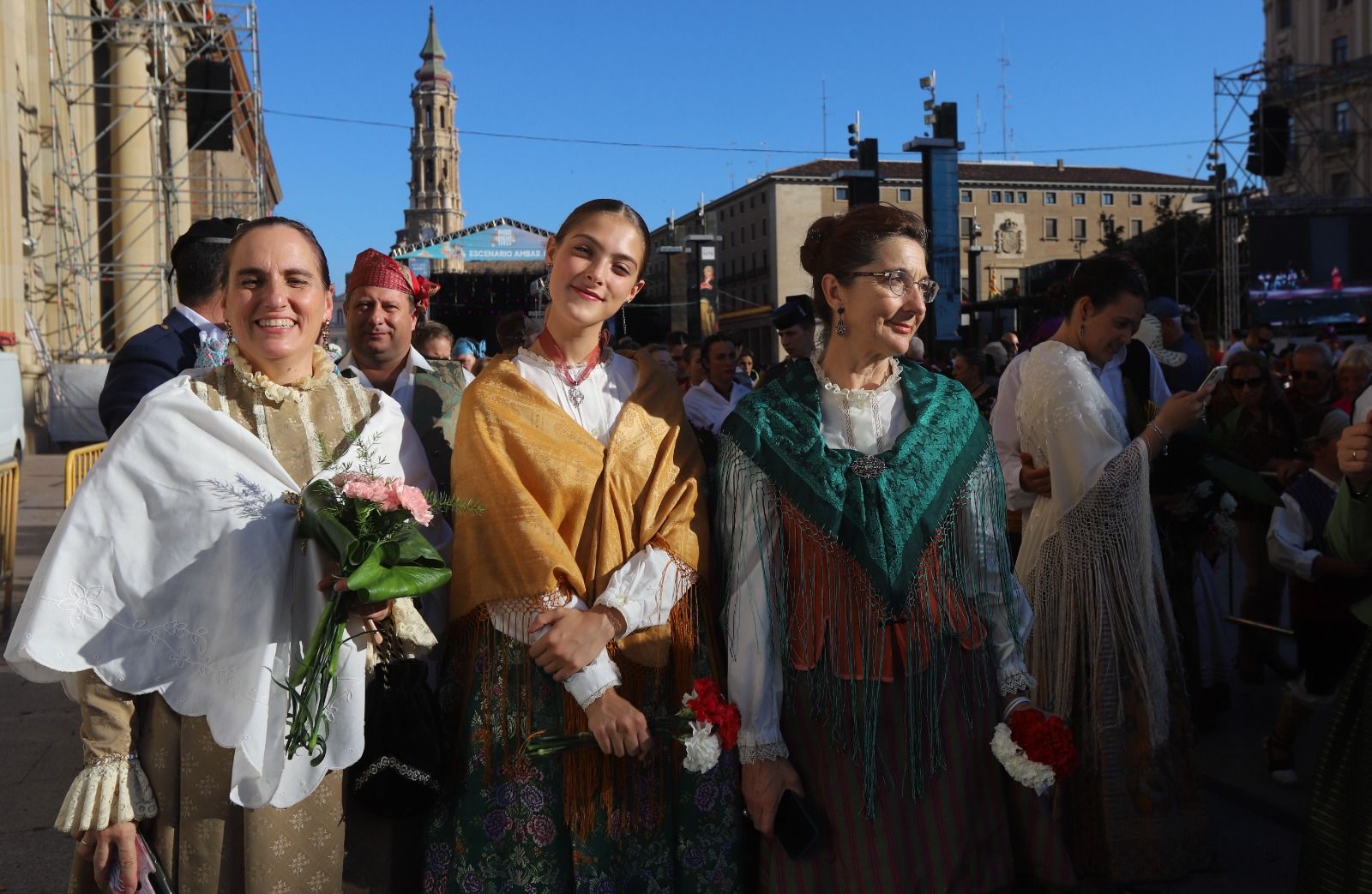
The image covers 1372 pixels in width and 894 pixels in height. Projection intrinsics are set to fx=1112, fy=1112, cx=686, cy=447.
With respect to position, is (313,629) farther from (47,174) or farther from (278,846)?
(47,174)

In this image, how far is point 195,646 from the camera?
6.94 feet

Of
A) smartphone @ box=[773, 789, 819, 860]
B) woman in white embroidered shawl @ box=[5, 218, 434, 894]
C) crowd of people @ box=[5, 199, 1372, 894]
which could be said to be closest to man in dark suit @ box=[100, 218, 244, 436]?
crowd of people @ box=[5, 199, 1372, 894]

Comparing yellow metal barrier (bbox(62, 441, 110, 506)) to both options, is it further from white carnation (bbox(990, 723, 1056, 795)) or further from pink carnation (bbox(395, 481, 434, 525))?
white carnation (bbox(990, 723, 1056, 795))

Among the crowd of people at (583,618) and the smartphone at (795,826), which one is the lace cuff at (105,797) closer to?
the crowd of people at (583,618)

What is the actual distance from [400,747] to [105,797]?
0.54 meters

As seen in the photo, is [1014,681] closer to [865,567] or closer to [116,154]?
[865,567]

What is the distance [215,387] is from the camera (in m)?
2.30

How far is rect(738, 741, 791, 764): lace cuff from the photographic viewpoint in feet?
7.63

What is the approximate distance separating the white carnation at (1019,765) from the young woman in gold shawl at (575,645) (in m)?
0.58

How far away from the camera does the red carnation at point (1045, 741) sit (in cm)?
226

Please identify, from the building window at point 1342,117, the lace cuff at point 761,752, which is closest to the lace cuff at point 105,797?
the lace cuff at point 761,752

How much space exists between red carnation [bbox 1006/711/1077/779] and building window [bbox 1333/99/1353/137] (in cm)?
4339

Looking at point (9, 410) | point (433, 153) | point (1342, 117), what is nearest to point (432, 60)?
point (433, 153)

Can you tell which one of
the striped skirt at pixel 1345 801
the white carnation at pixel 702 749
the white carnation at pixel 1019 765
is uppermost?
the white carnation at pixel 702 749
